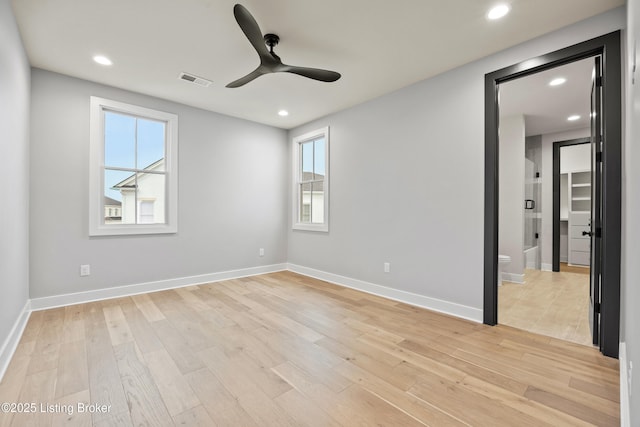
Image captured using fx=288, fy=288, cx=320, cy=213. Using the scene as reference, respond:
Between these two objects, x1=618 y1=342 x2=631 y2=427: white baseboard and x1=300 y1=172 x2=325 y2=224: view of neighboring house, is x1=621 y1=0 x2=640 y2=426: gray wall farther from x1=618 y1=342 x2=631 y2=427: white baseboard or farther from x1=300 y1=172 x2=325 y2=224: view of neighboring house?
x1=300 y1=172 x2=325 y2=224: view of neighboring house

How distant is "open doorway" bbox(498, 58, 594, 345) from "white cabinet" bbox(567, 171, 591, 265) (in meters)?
0.02

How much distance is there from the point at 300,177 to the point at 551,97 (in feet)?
12.5

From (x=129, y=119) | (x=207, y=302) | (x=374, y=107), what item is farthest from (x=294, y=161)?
(x=207, y=302)

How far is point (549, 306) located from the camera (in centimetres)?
328

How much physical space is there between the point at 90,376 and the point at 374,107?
386 cm

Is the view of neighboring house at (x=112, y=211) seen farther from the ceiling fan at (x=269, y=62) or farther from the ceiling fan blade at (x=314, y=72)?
the ceiling fan blade at (x=314, y=72)

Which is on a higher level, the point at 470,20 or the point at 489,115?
the point at 470,20

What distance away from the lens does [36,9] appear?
7.12 ft

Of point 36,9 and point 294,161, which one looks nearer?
point 36,9

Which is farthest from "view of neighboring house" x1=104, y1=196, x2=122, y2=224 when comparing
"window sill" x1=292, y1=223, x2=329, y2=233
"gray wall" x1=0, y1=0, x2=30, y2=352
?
"window sill" x1=292, y1=223, x2=329, y2=233

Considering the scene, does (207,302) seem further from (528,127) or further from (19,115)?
(528,127)

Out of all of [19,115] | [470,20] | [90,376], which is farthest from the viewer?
[19,115]

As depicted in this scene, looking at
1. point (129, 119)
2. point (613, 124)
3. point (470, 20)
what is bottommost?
point (613, 124)

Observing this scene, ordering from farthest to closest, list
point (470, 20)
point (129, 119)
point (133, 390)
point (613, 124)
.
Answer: point (129, 119), point (470, 20), point (613, 124), point (133, 390)
